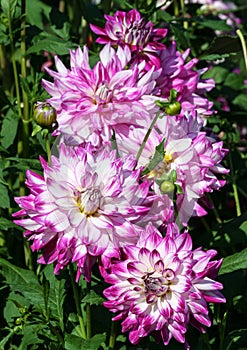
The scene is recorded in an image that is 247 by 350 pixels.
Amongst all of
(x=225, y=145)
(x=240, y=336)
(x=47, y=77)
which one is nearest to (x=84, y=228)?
(x=240, y=336)

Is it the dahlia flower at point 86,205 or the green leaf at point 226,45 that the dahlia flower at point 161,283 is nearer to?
the dahlia flower at point 86,205

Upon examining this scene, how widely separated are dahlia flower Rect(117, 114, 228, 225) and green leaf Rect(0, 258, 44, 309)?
0.92ft

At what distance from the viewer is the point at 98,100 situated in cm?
116

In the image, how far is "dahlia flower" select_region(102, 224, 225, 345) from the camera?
1018 mm

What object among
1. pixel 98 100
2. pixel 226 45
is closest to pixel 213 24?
pixel 226 45

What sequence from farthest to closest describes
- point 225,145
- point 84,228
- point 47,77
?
1. point 225,145
2. point 47,77
3. point 84,228

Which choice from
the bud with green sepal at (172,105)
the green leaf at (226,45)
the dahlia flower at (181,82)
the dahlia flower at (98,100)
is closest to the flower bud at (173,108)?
the bud with green sepal at (172,105)

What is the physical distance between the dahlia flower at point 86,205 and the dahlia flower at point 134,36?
0.33 metres

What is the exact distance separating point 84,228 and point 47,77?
0.60 meters

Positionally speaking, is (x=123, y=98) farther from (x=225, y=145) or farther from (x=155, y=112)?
(x=225, y=145)

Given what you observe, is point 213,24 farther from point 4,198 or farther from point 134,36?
point 4,198

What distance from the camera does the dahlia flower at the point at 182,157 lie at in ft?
3.61

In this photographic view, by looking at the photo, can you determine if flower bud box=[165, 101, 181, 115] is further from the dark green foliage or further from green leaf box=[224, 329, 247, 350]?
green leaf box=[224, 329, 247, 350]

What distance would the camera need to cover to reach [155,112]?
3.87 ft
